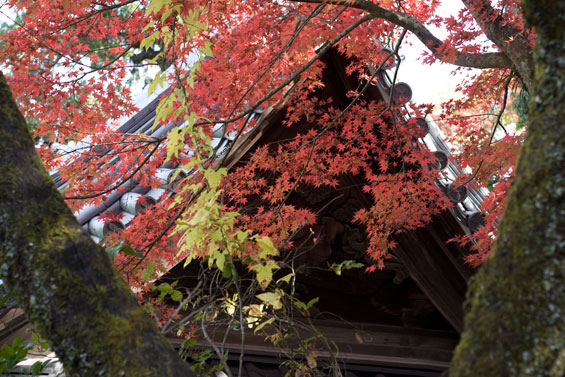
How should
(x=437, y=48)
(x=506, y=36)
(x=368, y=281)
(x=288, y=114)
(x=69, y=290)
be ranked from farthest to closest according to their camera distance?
(x=368, y=281)
(x=288, y=114)
(x=437, y=48)
(x=506, y=36)
(x=69, y=290)

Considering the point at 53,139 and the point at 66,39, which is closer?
the point at 53,139

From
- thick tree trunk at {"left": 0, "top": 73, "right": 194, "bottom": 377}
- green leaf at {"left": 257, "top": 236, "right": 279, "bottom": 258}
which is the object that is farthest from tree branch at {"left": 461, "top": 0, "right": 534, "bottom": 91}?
thick tree trunk at {"left": 0, "top": 73, "right": 194, "bottom": 377}

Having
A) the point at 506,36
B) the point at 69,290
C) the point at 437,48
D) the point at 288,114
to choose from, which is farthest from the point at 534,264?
the point at 288,114

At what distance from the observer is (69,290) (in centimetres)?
138

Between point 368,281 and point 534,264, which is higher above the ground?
point 368,281

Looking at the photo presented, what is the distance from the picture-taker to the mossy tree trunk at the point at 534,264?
1.18 meters

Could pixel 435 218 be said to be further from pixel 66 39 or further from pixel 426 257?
pixel 66 39

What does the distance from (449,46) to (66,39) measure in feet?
11.9

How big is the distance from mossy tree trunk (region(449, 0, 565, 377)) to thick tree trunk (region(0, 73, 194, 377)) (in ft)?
2.58

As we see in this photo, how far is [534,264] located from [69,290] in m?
1.17

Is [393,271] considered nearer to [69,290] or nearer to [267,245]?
[267,245]

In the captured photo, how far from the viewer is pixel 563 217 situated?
48.1 inches

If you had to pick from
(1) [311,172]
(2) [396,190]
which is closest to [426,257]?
(2) [396,190]

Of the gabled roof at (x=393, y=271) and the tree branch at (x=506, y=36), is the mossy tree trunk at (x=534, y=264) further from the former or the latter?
the gabled roof at (x=393, y=271)
